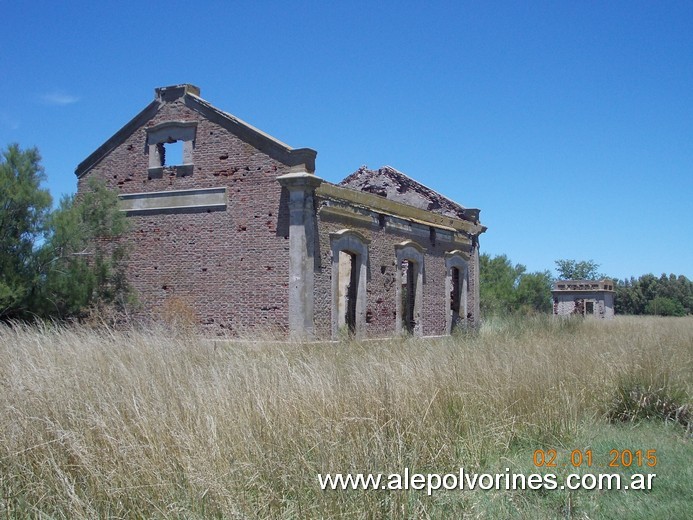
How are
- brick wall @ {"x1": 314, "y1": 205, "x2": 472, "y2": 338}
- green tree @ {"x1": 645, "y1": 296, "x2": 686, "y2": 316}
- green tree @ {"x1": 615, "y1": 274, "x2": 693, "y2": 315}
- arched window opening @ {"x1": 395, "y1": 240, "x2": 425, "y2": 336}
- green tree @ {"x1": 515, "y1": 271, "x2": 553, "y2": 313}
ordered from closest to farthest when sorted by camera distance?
brick wall @ {"x1": 314, "y1": 205, "x2": 472, "y2": 338}
arched window opening @ {"x1": 395, "y1": 240, "x2": 425, "y2": 336}
green tree @ {"x1": 515, "y1": 271, "x2": 553, "y2": 313}
green tree @ {"x1": 645, "y1": 296, "x2": 686, "y2": 316}
green tree @ {"x1": 615, "y1": 274, "x2": 693, "y2": 315}

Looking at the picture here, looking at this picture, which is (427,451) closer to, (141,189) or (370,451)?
(370,451)

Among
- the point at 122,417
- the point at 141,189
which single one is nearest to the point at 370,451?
the point at 122,417

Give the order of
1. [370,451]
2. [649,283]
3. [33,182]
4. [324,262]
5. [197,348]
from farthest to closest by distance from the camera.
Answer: [649,283] → [324,262] → [33,182] → [197,348] → [370,451]

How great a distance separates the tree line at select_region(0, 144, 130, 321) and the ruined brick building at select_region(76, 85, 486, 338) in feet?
2.89

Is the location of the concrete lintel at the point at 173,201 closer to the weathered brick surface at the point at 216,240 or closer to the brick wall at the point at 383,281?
the weathered brick surface at the point at 216,240

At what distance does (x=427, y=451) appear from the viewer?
17.1 ft

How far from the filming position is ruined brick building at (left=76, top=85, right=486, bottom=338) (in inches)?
567

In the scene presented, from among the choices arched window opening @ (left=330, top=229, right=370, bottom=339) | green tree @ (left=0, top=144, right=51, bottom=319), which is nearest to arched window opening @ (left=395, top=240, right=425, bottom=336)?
arched window opening @ (left=330, top=229, right=370, bottom=339)

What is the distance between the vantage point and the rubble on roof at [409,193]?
22875 mm

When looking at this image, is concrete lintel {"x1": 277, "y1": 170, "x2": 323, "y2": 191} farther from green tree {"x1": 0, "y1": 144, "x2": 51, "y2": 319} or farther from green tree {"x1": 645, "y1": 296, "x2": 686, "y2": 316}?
green tree {"x1": 645, "y1": 296, "x2": 686, "y2": 316}

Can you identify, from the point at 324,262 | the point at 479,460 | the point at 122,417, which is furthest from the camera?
the point at 324,262

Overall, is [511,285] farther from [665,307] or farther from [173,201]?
[173,201]

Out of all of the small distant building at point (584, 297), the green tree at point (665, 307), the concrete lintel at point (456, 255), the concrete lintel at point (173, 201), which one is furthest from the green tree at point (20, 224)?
the green tree at point (665, 307)

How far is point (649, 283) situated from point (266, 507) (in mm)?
71566
